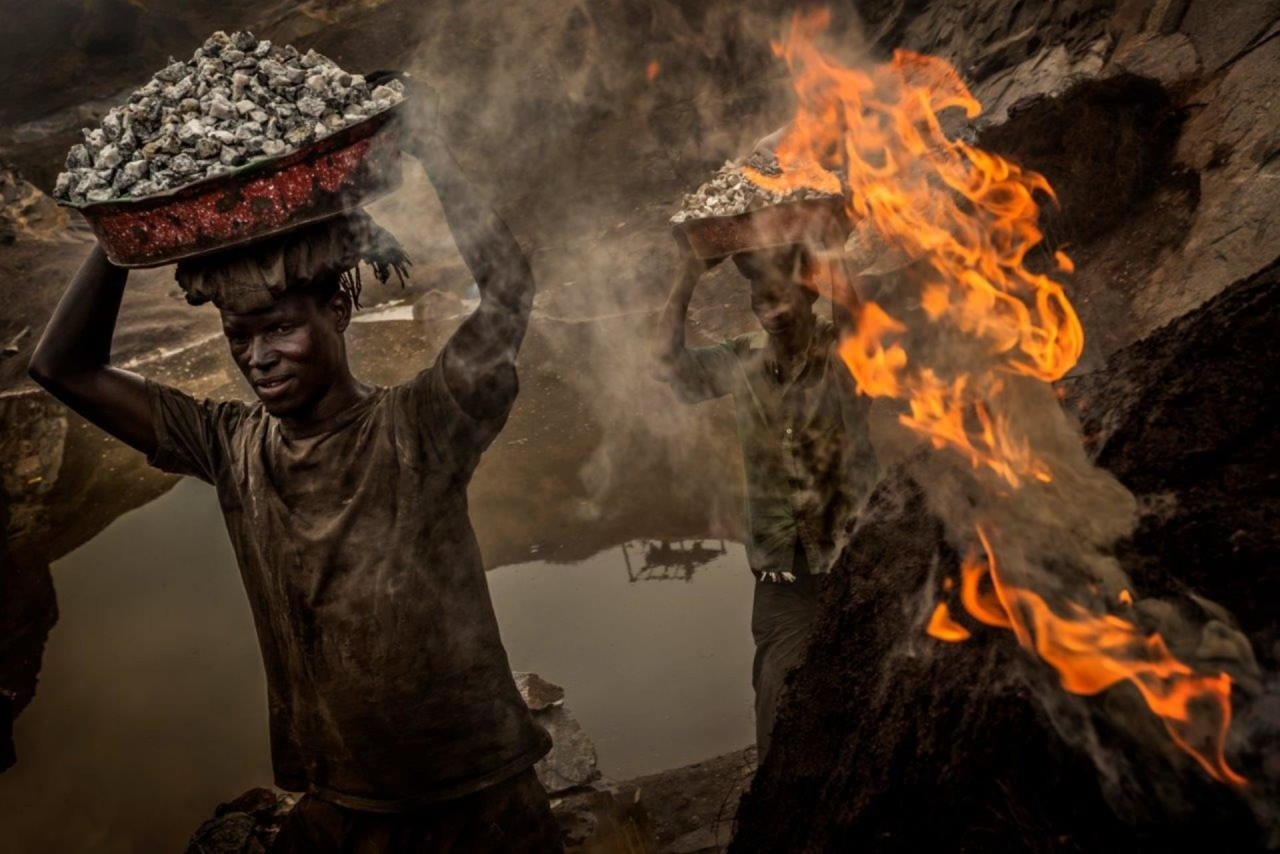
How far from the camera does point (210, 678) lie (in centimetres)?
541

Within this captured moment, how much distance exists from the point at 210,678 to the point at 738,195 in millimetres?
4166

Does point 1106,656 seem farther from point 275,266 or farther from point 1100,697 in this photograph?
point 275,266

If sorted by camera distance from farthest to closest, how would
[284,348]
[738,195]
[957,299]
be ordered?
[738,195] < [957,299] < [284,348]

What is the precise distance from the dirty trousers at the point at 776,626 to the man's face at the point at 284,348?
181 centimetres

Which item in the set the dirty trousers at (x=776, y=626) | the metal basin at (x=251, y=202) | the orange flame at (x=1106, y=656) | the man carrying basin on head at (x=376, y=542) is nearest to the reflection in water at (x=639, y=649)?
the dirty trousers at (x=776, y=626)

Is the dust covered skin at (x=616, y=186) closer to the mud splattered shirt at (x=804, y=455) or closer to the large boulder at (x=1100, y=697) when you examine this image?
the large boulder at (x=1100, y=697)

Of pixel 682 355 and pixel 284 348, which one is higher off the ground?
pixel 284 348

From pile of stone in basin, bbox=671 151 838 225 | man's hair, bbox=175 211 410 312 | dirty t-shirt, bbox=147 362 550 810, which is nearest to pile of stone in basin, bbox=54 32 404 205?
man's hair, bbox=175 211 410 312

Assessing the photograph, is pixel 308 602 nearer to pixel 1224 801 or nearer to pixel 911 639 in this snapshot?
pixel 911 639

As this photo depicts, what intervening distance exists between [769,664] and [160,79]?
250cm

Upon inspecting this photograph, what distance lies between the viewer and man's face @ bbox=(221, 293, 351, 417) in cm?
222

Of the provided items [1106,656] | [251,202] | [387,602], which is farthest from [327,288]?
→ [1106,656]

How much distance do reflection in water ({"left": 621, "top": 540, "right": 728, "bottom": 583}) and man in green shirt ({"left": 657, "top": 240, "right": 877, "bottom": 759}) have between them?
2.45 metres

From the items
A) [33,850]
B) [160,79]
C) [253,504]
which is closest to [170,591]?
[33,850]
